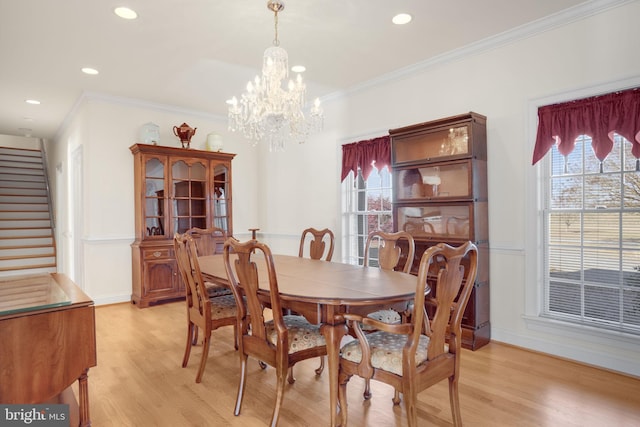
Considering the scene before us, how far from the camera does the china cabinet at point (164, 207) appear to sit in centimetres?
484

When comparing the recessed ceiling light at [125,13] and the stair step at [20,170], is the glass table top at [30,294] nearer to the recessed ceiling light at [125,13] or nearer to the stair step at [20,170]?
the recessed ceiling light at [125,13]

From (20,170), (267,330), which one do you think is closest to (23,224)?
(20,170)

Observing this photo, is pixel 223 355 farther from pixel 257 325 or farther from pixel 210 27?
pixel 210 27

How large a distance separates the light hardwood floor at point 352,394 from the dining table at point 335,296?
474mm

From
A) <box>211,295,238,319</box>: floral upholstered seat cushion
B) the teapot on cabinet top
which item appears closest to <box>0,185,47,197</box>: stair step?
the teapot on cabinet top

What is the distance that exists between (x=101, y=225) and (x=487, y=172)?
4739 millimetres

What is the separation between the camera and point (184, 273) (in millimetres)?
2920


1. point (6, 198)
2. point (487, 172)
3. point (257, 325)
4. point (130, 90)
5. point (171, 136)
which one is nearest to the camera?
point (257, 325)

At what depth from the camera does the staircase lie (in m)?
7.35

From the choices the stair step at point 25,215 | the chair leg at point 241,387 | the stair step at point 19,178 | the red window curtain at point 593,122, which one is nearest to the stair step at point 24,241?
the stair step at point 25,215

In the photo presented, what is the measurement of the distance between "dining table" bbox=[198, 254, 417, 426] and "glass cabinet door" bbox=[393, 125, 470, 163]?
1.54 m

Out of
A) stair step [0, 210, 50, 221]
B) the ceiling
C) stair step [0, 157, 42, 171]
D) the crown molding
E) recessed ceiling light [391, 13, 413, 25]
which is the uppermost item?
the ceiling

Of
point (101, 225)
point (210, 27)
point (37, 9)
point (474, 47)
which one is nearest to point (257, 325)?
point (210, 27)

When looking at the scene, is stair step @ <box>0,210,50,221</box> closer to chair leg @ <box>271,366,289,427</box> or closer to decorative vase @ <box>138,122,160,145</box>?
decorative vase @ <box>138,122,160,145</box>
